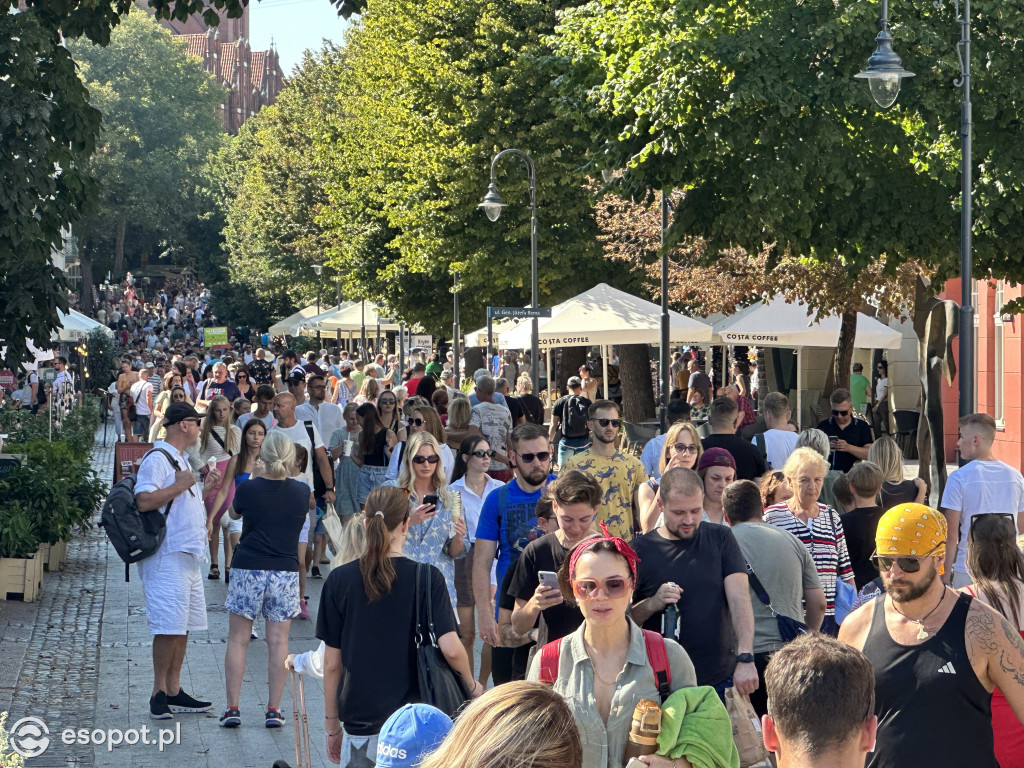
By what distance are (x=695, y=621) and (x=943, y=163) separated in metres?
11.2

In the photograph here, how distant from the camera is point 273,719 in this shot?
8250 millimetres

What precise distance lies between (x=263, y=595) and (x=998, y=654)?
5.06 metres

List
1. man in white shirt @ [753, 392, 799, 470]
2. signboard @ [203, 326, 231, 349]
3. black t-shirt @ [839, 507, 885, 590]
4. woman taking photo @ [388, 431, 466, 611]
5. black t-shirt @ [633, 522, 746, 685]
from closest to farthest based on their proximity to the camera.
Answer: black t-shirt @ [633, 522, 746, 685] < black t-shirt @ [839, 507, 885, 590] < woman taking photo @ [388, 431, 466, 611] < man in white shirt @ [753, 392, 799, 470] < signboard @ [203, 326, 231, 349]

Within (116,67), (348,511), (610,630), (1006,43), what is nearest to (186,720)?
(348,511)

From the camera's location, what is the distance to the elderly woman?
703cm

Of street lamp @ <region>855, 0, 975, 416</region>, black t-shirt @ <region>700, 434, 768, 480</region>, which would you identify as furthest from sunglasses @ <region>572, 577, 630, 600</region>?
street lamp @ <region>855, 0, 975, 416</region>

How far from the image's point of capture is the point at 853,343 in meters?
23.5

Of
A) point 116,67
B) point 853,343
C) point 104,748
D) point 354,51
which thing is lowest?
point 104,748

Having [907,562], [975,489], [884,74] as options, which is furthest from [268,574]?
[884,74]

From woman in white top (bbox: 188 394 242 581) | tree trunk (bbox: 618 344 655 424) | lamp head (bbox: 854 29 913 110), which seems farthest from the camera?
tree trunk (bbox: 618 344 655 424)

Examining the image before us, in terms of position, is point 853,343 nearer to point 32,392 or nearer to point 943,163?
point 943,163

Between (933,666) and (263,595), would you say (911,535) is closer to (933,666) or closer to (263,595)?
(933,666)

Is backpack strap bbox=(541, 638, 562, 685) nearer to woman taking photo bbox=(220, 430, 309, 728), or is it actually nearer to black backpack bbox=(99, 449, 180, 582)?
woman taking photo bbox=(220, 430, 309, 728)

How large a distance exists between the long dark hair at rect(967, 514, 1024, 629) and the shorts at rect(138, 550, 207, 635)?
4.71 meters
